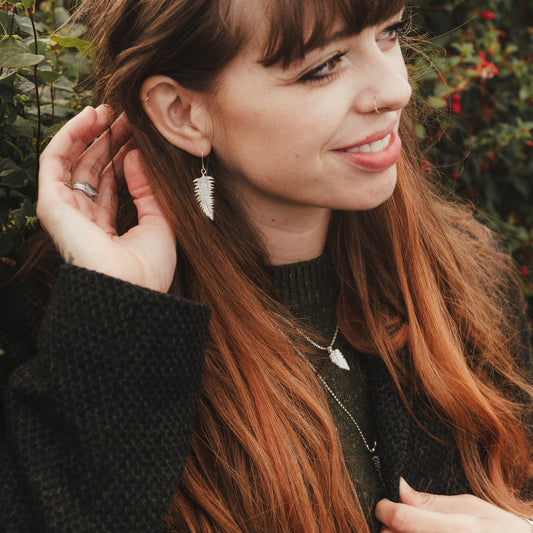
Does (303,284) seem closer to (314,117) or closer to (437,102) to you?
(314,117)

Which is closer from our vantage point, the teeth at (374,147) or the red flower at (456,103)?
the teeth at (374,147)

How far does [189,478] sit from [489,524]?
0.78 metres

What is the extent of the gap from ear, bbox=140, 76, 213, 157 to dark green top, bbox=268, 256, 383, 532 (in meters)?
0.43

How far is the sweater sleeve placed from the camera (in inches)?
51.8

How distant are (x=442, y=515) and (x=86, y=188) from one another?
48.1 inches

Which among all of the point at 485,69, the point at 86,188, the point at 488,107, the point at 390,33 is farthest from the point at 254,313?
the point at 488,107

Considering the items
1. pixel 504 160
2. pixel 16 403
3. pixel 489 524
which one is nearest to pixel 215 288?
pixel 16 403

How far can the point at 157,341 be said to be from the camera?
1.38 m

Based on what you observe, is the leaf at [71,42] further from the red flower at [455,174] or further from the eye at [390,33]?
the red flower at [455,174]

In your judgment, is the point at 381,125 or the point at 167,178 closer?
the point at 381,125

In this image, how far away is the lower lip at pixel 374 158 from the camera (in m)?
1.53

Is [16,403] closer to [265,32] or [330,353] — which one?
[330,353]

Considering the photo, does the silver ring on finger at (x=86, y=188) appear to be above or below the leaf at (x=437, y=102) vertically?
above

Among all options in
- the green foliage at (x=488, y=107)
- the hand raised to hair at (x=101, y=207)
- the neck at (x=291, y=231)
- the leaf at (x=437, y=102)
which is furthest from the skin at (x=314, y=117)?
the green foliage at (x=488, y=107)
